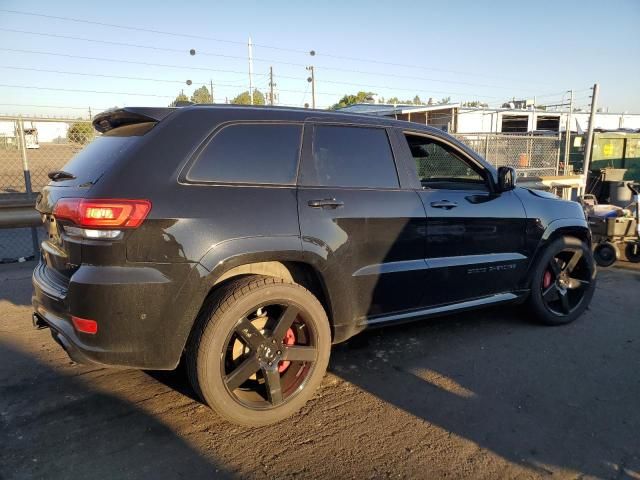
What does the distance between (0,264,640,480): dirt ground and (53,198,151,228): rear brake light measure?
49.9 inches

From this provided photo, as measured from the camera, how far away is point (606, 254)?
7.43 metres

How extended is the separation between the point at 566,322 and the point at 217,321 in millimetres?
3572

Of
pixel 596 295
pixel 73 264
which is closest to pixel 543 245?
pixel 596 295

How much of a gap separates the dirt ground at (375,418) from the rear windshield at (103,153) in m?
1.48

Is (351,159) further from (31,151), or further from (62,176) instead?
(31,151)

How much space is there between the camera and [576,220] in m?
4.75

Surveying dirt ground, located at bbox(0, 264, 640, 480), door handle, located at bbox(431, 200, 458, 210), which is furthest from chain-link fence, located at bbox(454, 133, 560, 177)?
dirt ground, located at bbox(0, 264, 640, 480)

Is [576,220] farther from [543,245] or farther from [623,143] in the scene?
[623,143]

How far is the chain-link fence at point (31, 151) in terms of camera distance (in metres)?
7.03

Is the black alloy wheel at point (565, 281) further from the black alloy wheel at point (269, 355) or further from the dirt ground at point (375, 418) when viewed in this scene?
the black alloy wheel at point (269, 355)

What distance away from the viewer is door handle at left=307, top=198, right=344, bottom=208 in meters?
3.20

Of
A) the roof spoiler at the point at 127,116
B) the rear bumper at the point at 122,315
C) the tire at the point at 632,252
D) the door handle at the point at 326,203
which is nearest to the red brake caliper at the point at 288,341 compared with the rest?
the rear bumper at the point at 122,315

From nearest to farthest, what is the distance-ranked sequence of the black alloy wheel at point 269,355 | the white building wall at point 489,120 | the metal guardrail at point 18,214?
the black alloy wheel at point 269,355, the metal guardrail at point 18,214, the white building wall at point 489,120

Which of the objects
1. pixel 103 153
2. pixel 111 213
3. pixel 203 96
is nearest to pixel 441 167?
pixel 103 153
